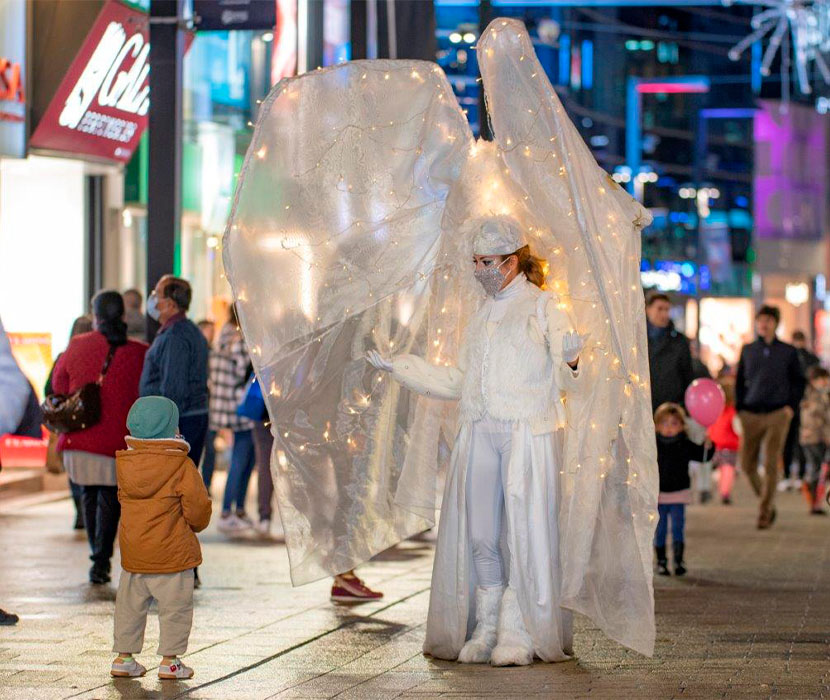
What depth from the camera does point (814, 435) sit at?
18.3m

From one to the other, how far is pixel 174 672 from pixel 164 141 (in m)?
5.79

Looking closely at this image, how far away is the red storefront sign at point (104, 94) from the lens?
1795cm

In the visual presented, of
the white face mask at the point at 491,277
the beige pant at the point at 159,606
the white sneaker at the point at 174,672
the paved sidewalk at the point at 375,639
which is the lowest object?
the paved sidewalk at the point at 375,639

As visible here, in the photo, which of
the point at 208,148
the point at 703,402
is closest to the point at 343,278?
the point at 703,402

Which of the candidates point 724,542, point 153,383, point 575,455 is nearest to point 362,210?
point 575,455

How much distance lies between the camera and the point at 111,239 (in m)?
21.4

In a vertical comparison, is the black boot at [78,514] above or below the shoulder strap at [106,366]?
below

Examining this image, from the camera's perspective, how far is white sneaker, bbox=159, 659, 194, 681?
7.65 metres

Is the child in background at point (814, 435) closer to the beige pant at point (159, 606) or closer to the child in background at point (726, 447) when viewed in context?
the child in background at point (726, 447)

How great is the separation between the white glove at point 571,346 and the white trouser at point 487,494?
47 cm

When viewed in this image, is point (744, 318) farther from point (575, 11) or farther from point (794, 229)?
point (575, 11)

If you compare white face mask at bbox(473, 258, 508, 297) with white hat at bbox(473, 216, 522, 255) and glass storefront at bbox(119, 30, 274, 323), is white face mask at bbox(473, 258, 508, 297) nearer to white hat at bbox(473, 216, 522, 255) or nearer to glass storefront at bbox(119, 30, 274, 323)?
white hat at bbox(473, 216, 522, 255)

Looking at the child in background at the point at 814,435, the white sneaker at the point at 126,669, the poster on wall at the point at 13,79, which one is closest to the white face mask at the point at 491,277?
the white sneaker at the point at 126,669

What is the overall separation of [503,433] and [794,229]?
48.6m
